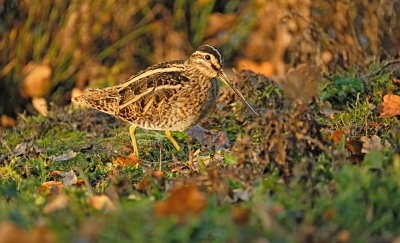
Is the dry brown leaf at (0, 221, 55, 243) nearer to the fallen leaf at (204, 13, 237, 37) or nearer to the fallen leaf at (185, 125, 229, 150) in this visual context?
the fallen leaf at (185, 125, 229, 150)

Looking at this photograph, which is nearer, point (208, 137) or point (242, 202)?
point (242, 202)

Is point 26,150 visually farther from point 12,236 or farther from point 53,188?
point 12,236

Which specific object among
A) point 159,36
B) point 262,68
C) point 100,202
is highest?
point 100,202

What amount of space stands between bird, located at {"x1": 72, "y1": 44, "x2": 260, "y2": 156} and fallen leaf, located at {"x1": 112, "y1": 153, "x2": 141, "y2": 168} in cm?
29

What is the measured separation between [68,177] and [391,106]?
2628 millimetres

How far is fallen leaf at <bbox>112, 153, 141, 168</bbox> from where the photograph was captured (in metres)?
4.95

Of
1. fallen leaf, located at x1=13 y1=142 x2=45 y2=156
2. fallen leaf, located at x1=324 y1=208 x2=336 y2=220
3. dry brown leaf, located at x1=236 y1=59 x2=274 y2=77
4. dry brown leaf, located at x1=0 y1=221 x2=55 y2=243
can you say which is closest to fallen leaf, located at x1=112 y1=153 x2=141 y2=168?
fallen leaf, located at x1=13 y1=142 x2=45 y2=156

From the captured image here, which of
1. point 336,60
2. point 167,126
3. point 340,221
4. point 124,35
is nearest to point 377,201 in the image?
point 340,221

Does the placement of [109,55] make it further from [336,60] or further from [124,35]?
[336,60]

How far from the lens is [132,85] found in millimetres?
5688

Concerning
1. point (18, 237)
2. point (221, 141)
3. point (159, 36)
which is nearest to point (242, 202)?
point (18, 237)

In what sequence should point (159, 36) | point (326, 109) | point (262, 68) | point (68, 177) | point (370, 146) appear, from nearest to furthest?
point (370, 146)
point (68, 177)
point (326, 109)
point (262, 68)
point (159, 36)

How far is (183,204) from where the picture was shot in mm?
2607

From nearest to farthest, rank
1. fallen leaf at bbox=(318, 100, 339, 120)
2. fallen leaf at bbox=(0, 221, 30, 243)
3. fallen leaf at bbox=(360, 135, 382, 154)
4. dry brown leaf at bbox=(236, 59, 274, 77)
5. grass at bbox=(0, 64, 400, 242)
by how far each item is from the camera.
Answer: fallen leaf at bbox=(0, 221, 30, 243), grass at bbox=(0, 64, 400, 242), fallen leaf at bbox=(360, 135, 382, 154), fallen leaf at bbox=(318, 100, 339, 120), dry brown leaf at bbox=(236, 59, 274, 77)
